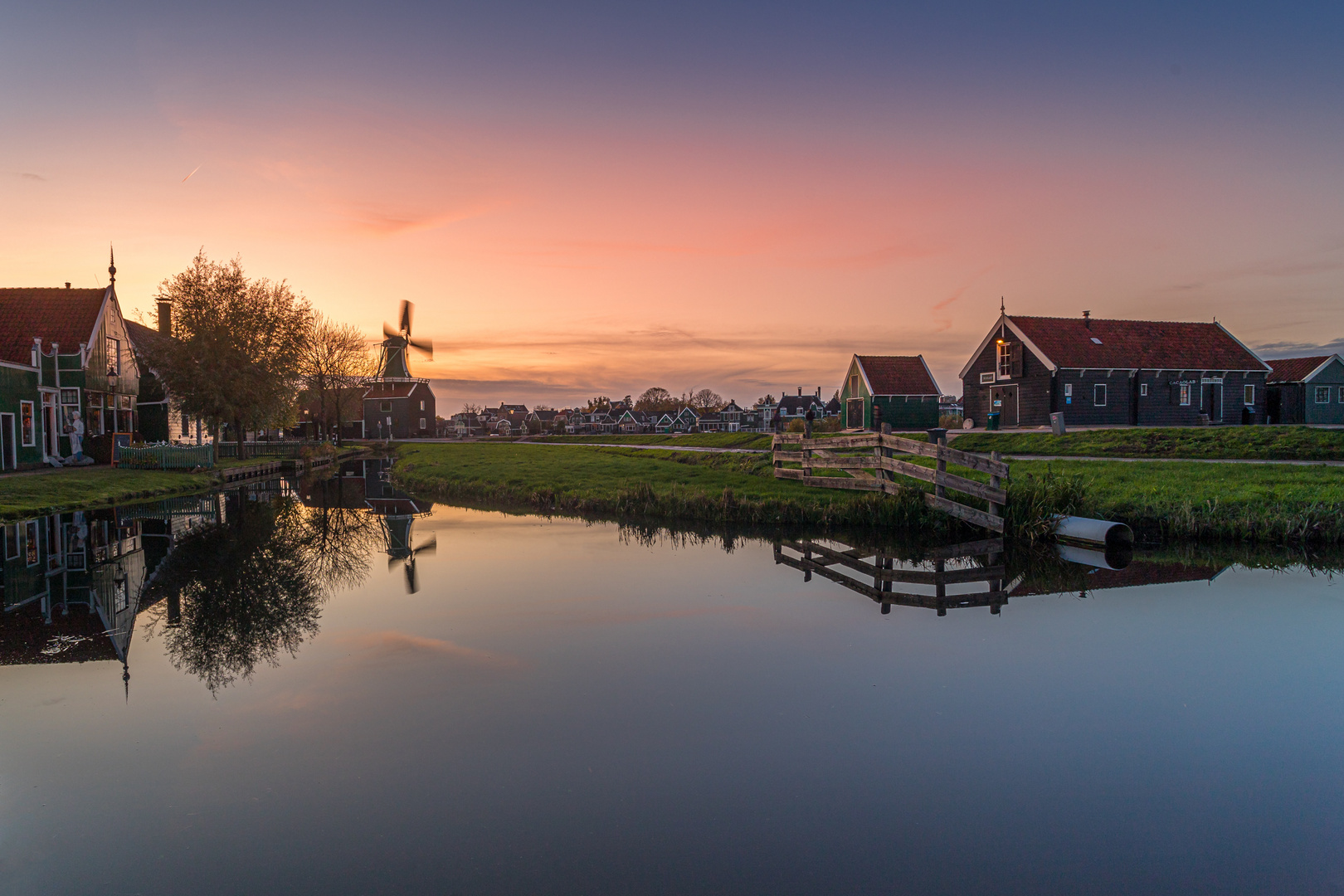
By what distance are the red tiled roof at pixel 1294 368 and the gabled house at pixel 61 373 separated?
64.3 metres

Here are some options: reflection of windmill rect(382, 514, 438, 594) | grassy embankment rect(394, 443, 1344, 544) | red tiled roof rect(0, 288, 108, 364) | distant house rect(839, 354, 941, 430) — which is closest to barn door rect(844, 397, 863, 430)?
distant house rect(839, 354, 941, 430)

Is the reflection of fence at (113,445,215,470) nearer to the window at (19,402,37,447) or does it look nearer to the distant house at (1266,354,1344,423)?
the window at (19,402,37,447)

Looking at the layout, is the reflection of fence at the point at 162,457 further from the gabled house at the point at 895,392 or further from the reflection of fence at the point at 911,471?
the gabled house at the point at 895,392

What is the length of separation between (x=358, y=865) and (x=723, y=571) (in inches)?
332

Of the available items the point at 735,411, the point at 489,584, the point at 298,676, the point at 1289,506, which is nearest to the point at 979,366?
the point at 1289,506

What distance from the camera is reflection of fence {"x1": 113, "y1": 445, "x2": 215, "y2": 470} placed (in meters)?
30.6

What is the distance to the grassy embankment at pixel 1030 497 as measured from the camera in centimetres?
1541

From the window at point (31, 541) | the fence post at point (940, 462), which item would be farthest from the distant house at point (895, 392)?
the window at point (31, 541)

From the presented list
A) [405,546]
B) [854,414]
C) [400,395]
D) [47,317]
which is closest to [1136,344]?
[854,414]

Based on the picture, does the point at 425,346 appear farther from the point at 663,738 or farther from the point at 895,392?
the point at 663,738

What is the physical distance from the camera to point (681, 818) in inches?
180

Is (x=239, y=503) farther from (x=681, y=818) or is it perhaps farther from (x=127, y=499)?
(x=681, y=818)

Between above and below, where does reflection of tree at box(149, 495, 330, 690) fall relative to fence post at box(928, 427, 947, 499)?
below

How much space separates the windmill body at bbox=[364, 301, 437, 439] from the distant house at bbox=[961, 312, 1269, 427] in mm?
70433
